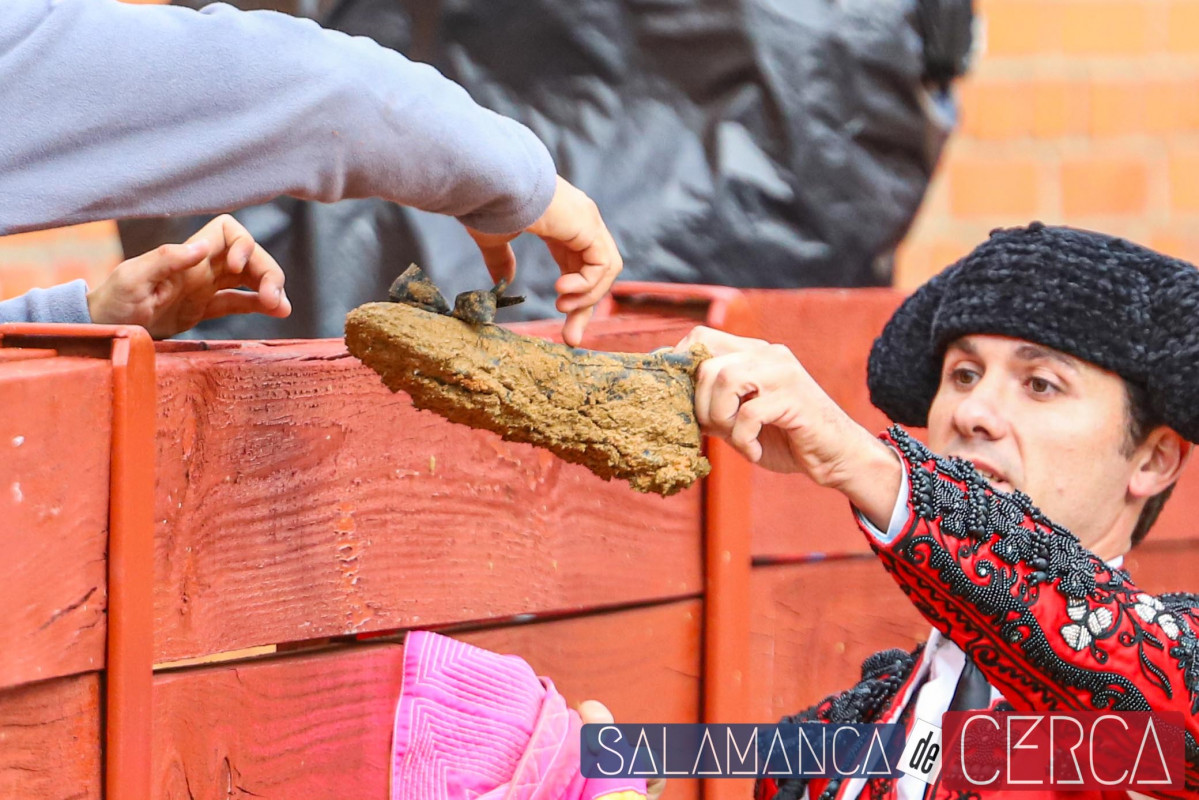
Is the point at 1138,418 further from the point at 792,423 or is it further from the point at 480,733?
the point at 480,733

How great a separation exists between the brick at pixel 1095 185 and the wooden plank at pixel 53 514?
2825 mm

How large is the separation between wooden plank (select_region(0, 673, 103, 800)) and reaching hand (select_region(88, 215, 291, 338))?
1.28ft

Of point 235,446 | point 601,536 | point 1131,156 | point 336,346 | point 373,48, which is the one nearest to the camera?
point 373,48

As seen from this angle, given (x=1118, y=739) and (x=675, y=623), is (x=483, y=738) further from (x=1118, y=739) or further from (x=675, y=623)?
(x=1118, y=739)

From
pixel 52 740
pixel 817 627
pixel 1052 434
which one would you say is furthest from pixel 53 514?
pixel 817 627

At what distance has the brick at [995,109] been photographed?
11.0 feet

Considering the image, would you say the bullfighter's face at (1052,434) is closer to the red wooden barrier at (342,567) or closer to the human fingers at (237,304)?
the red wooden barrier at (342,567)

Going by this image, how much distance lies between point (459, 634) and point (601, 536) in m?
0.18

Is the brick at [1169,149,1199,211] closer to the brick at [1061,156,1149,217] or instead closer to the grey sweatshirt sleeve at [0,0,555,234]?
the brick at [1061,156,1149,217]

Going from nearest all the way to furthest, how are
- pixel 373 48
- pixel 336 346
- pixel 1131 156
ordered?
pixel 373 48 < pixel 336 346 < pixel 1131 156

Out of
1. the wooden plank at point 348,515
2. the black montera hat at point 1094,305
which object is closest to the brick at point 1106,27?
the black montera hat at point 1094,305

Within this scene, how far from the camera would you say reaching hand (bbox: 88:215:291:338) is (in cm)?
125

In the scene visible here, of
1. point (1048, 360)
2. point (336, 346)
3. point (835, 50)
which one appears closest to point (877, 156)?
point (835, 50)

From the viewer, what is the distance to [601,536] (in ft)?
4.58
